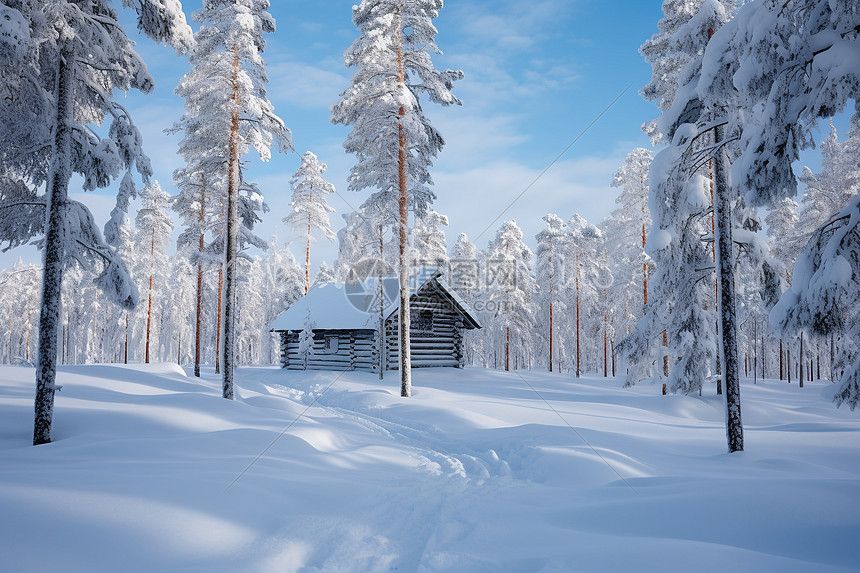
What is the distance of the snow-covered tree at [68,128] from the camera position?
8.27m

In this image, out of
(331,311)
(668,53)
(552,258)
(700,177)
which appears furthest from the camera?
(552,258)

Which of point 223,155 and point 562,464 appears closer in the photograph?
point 562,464

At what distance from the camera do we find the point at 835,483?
545 cm

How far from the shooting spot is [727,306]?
998 cm

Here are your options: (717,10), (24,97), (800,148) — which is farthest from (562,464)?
(24,97)

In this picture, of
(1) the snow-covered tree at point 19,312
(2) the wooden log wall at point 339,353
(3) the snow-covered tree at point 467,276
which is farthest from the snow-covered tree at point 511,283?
(1) the snow-covered tree at point 19,312

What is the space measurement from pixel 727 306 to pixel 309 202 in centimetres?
3226

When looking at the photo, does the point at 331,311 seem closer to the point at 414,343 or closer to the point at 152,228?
the point at 414,343

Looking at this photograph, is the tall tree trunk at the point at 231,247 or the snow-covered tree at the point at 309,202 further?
the snow-covered tree at the point at 309,202

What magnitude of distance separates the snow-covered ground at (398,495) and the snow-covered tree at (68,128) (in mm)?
2979

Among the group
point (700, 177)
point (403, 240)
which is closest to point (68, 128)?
point (403, 240)

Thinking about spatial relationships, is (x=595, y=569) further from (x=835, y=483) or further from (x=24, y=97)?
(x=24, y=97)

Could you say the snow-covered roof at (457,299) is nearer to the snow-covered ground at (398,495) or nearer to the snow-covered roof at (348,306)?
the snow-covered roof at (348,306)

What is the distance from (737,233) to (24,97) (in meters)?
16.1
